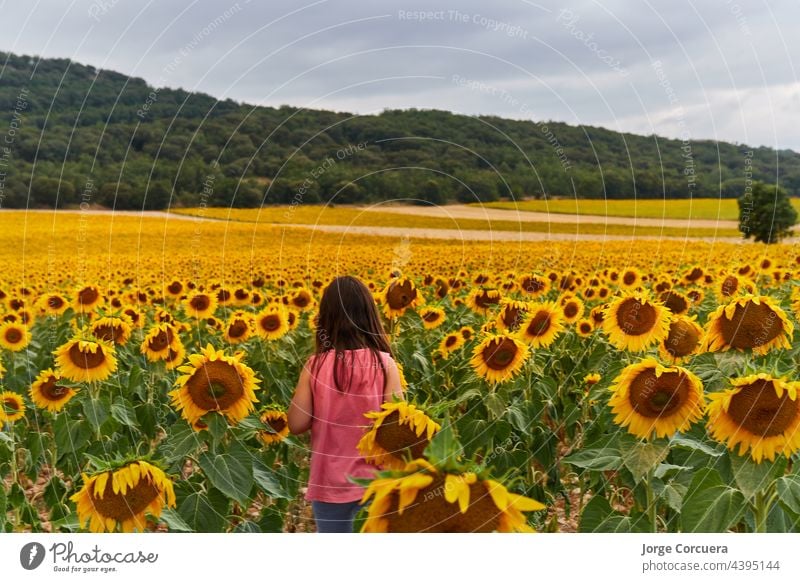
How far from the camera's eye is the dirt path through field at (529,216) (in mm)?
8133

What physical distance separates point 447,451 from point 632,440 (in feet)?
5.72

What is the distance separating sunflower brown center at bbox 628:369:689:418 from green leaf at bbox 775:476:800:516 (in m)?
0.48

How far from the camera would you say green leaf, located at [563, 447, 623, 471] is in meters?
3.60

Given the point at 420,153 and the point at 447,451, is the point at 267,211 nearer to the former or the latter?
the point at 420,153

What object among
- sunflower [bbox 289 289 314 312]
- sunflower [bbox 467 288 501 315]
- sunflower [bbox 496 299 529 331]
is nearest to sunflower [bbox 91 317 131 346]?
sunflower [bbox 289 289 314 312]

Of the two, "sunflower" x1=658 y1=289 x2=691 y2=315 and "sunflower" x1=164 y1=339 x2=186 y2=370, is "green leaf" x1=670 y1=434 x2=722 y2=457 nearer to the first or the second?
"sunflower" x1=658 y1=289 x2=691 y2=315

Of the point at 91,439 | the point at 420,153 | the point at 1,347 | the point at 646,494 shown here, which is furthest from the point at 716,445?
the point at 1,347

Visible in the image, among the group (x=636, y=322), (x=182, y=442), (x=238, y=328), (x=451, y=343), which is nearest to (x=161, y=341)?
(x=238, y=328)

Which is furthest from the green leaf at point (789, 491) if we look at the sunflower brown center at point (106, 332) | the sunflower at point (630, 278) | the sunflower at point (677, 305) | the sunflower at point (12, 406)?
the sunflower at point (630, 278)

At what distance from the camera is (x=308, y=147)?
237 inches

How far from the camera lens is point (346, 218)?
36.7 ft

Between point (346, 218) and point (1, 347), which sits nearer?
point (1, 347)

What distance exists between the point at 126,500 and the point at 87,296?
21.3ft

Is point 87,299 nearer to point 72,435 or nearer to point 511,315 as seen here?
point 72,435
